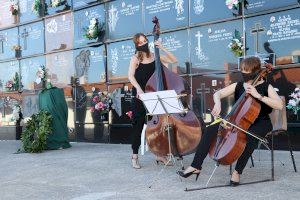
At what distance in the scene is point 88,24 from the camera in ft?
35.7

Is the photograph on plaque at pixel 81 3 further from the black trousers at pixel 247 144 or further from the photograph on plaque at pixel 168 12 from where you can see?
the black trousers at pixel 247 144

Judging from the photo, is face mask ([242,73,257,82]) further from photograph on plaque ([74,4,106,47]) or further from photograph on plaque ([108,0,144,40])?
photograph on plaque ([74,4,106,47])

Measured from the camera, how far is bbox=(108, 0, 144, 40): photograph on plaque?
9.91 m

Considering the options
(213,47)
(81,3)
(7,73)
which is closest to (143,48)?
(213,47)

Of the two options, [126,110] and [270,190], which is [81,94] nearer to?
[126,110]

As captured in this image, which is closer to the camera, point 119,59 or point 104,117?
point 119,59

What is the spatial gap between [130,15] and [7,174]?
481cm

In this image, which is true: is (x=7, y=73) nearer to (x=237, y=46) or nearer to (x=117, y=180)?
(x=237, y=46)

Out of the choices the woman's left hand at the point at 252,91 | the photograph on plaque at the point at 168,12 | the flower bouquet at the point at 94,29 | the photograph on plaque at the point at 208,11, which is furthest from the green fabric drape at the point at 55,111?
the woman's left hand at the point at 252,91

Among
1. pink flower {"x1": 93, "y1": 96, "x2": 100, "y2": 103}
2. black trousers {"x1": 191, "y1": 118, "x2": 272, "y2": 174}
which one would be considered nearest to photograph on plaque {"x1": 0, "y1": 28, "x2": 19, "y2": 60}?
pink flower {"x1": 93, "y1": 96, "x2": 100, "y2": 103}

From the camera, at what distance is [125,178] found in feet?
18.4

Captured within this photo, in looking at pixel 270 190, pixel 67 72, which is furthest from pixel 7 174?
pixel 67 72

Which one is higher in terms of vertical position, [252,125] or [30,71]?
[30,71]

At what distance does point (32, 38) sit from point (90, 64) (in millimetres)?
2645
